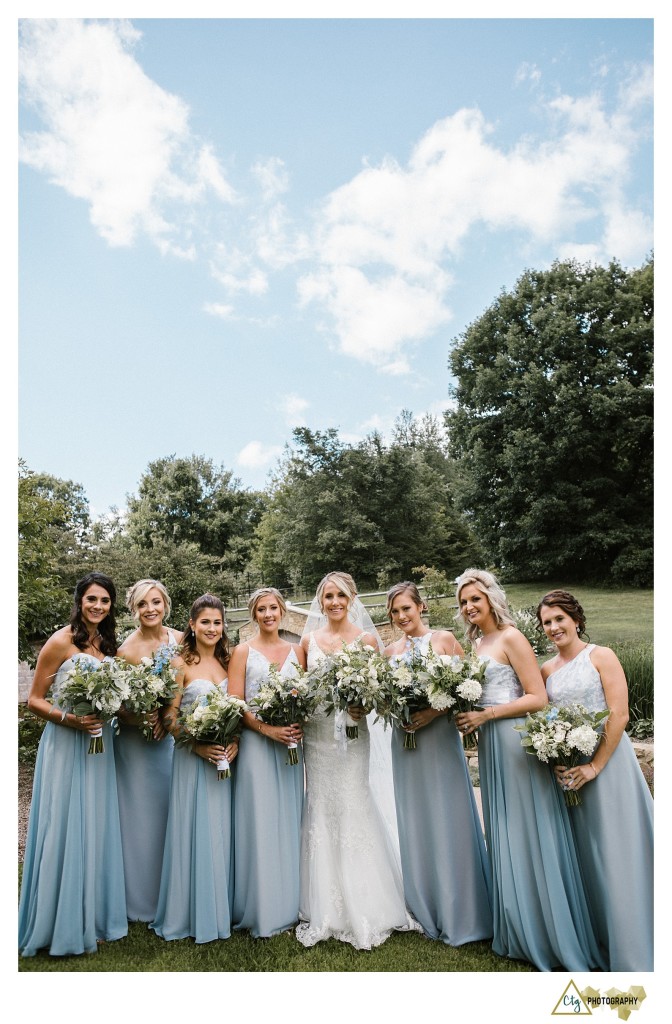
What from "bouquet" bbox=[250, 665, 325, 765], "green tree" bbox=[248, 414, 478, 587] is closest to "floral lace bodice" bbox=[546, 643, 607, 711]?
"bouquet" bbox=[250, 665, 325, 765]

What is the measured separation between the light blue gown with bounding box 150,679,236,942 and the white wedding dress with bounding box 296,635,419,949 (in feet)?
1.79

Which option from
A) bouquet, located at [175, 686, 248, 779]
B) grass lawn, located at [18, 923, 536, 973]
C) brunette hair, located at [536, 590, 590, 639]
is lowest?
grass lawn, located at [18, 923, 536, 973]

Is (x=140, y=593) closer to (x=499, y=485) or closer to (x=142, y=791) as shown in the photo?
(x=142, y=791)

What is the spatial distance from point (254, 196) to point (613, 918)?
17.8 meters

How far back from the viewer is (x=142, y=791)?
14.3 feet

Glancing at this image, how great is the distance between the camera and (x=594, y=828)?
3.50 metres

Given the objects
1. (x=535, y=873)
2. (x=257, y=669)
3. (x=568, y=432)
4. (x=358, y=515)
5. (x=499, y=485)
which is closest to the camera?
(x=535, y=873)

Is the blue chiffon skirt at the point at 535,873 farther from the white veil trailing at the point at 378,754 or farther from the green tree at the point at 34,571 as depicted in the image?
the green tree at the point at 34,571

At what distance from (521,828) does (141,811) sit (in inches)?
105

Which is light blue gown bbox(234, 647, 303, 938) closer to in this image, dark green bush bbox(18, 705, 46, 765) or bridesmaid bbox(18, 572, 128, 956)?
bridesmaid bbox(18, 572, 128, 956)

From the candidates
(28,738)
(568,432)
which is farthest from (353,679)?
(568,432)

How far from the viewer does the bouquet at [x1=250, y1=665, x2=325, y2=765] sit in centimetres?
392

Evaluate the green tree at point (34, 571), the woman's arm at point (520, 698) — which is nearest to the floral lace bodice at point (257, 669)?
the woman's arm at point (520, 698)
